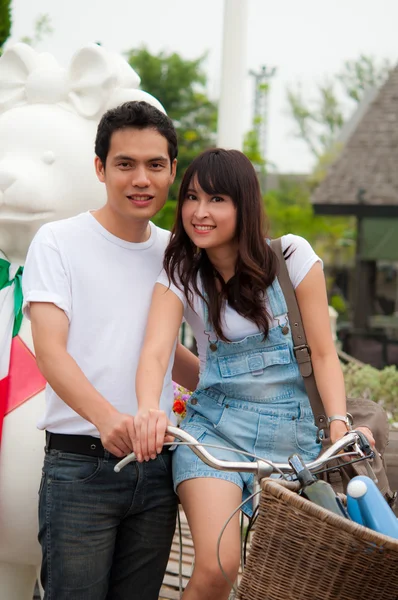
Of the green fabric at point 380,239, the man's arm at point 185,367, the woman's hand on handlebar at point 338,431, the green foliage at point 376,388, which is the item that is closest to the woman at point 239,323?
the woman's hand on handlebar at point 338,431

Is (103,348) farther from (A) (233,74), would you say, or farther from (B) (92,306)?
(A) (233,74)

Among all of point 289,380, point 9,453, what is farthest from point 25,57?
point 289,380

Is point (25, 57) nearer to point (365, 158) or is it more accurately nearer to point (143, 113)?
point (143, 113)

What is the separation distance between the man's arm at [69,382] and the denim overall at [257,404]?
1.04 feet

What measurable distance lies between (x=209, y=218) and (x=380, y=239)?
10.2 metres

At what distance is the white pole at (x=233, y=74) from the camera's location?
479 centimetres

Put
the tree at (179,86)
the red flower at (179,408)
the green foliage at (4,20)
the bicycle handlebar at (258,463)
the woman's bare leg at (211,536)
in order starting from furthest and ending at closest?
the tree at (179,86), the green foliage at (4,20), the red flower at (179,408), the woman's bare leg at (211,536), the bicycle handlebar at (258,463)

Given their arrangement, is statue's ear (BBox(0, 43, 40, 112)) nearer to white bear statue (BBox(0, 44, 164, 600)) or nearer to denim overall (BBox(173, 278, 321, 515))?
white bear statue (BBox(0, 44, 164, 600))

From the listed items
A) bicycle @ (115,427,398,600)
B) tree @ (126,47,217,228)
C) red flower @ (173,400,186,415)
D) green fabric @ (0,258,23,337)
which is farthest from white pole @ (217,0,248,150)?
tree @ (126,47,217,228)

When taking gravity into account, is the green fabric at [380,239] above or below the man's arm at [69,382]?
below

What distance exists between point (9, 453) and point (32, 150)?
3.71ft

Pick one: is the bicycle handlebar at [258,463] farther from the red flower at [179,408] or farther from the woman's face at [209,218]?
the red flower at [179,408]

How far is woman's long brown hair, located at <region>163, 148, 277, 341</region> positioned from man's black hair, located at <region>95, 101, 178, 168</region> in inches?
5.9

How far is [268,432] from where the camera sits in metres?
2.45
